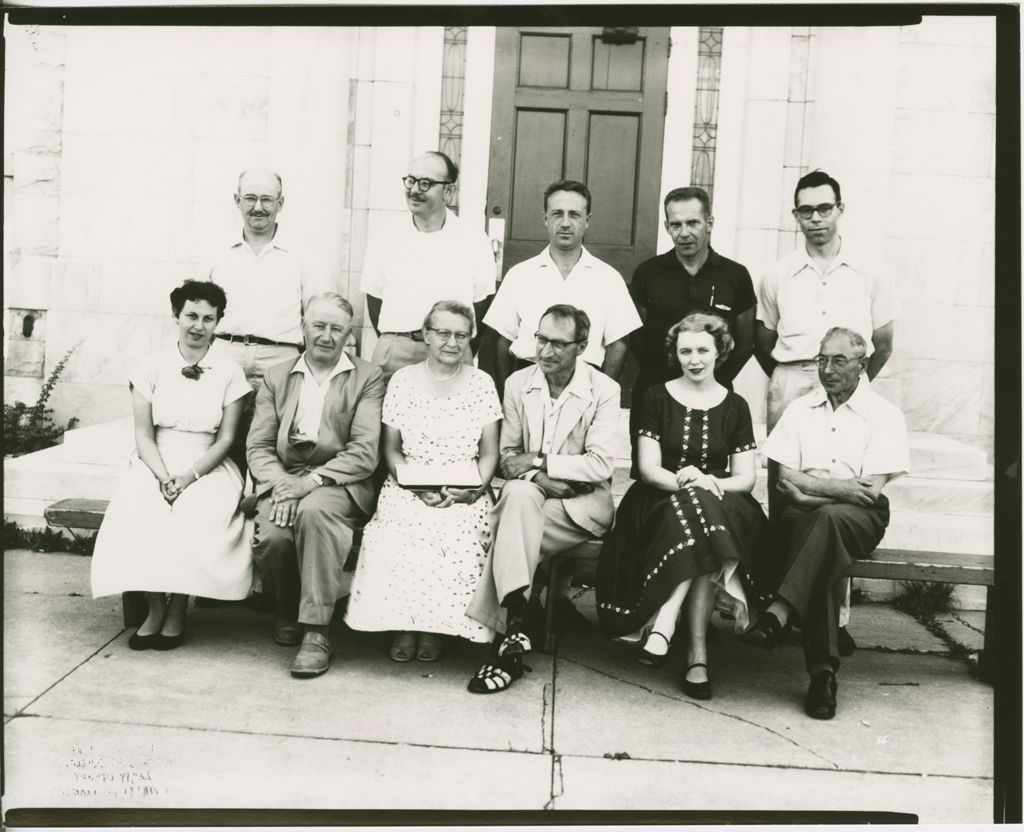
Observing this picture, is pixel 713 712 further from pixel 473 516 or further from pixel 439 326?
pixel 439 326

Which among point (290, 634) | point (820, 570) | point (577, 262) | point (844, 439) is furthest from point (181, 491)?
point (844, 439)

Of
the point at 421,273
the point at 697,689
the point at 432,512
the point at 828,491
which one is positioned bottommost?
the point at 697,689

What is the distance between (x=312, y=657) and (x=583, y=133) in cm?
322

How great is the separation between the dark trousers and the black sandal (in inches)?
39.6

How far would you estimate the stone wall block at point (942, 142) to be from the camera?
365 cm

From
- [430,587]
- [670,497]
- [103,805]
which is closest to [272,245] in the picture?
[430,587]

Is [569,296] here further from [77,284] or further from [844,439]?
[77,284]

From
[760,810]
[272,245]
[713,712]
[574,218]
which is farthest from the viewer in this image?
[272,245]

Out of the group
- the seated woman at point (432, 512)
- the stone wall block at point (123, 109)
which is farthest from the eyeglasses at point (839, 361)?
the stone wall block at point (123, 109)

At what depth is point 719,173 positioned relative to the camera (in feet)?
20.0

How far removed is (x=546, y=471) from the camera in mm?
4285

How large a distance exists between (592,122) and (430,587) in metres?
2.94

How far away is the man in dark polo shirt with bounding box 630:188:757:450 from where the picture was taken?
455 centimetres

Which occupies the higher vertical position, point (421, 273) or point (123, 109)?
point (123, 109)
